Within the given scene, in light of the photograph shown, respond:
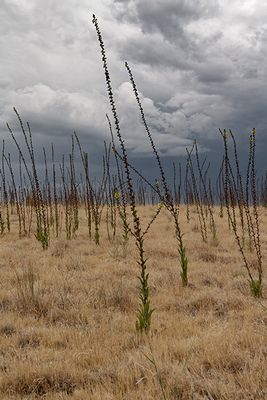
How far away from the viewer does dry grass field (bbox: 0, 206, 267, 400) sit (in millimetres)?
3406

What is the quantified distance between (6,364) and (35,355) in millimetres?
278

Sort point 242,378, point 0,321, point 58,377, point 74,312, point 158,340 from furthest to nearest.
Answer: point 74,312 < point 0,321 < point 158,340 < point 58,377 < point 242,378

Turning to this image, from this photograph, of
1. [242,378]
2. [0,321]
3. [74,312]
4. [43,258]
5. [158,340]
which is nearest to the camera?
[242,378]

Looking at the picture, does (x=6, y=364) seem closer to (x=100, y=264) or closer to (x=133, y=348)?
(x=133, y=348)

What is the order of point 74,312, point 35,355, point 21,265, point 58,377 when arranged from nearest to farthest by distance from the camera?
point 58,377 < point 35,355 < point 74,312 < point 21,265

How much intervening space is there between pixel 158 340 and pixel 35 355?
120 cm

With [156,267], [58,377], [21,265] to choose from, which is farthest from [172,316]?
[21,265]

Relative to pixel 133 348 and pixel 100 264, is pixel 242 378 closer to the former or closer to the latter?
pixel 133 348

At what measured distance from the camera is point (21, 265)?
845 cm

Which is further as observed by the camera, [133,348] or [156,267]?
[156,267]

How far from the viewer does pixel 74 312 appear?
218 inches

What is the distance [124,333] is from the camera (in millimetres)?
4797

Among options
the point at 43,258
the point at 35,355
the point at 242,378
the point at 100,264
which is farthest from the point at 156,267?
the point at 242,378

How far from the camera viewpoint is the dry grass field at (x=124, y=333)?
3.41 meters
